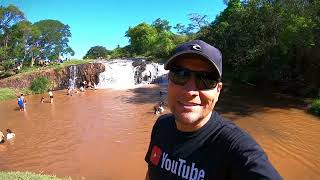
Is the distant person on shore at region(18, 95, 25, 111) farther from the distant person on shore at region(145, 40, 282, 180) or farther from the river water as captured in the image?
the distant person on shore at region(145, 40, 282, 180)

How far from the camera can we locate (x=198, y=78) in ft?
6.23

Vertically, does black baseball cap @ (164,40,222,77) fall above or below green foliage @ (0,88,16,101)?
above

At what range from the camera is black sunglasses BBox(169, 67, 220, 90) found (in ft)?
6.19

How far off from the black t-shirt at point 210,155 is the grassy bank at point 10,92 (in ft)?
98.4

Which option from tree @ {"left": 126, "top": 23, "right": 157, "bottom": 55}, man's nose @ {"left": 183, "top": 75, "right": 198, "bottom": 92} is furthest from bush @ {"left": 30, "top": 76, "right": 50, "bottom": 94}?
man's nose @ {"left": 183, "top": 75, "right": 198, "bottom": 92}

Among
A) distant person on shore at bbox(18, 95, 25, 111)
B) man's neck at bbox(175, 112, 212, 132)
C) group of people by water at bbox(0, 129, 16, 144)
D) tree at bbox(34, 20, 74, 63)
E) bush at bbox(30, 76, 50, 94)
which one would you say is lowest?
group of people by water at bbox(0, 129, 16, 144)

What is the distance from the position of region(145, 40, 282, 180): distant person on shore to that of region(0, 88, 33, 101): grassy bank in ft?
98.5

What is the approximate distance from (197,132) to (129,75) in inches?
1360

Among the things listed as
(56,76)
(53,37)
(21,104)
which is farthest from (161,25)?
(21,104)

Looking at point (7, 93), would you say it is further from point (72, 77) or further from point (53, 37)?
point (53, 37)

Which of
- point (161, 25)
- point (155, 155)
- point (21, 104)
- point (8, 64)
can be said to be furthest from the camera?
point (161, 25)

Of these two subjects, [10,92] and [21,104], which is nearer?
[21,104]

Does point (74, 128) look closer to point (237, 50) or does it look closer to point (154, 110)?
point (154, 110)

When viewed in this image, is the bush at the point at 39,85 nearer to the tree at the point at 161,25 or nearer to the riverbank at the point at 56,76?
the riverbank at the point at 56,76
